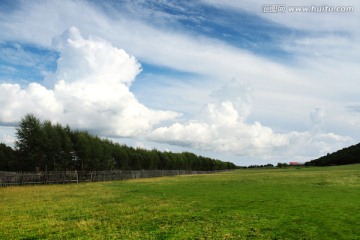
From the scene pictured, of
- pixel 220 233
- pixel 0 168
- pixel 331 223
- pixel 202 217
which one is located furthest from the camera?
pixel 0 168

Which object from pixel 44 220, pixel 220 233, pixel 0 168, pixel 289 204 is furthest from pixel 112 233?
pixel 0 168

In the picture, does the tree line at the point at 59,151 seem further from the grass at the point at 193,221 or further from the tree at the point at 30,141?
the grass at the point at 193,221

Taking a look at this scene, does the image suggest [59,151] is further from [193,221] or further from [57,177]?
[193,221]

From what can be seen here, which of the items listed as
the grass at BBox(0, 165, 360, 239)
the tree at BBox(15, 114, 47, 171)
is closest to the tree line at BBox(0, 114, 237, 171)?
the tree at BBox(15, 114, 47, 171)

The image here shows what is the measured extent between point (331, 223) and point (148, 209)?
1157 cm

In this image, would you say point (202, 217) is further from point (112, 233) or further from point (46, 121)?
point (46, 121)

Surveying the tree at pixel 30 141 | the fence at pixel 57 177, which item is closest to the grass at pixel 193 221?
the fence at pixel 57 177

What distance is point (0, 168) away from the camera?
328 feet

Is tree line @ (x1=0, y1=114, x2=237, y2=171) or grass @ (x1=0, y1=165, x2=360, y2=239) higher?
tree line @ (x1=0, y1=114, x2=237, y2=171)

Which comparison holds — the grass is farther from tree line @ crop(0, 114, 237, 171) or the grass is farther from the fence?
tree line @ crop(0, 114, 237, 171)

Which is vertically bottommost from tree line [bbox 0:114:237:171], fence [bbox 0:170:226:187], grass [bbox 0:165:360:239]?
grass [bbox 0:165:360:239]

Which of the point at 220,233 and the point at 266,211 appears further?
the point at 266,211

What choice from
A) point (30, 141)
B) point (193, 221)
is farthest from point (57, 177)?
point (193, 221)

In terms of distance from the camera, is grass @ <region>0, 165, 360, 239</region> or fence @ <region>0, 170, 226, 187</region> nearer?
grass @ <region>0, 165, 360, 239</region>
